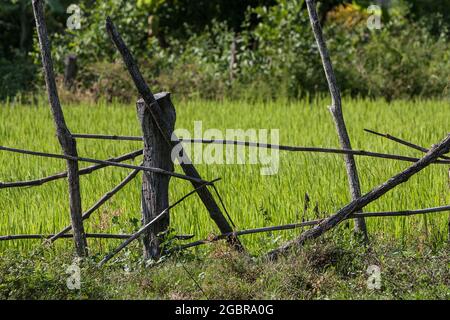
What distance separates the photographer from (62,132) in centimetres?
411

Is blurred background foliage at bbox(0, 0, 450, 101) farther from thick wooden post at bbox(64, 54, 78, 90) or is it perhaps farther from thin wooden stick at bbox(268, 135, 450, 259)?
thin wooden stick at bbox(268, 135, 450, 259)

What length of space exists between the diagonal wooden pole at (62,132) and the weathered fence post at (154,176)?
27 centimetres

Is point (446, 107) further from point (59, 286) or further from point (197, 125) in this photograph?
point (59, 286)

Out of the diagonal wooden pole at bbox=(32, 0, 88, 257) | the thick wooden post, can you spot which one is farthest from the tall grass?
the thick wooden post

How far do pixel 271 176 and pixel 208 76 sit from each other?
5.14 metres

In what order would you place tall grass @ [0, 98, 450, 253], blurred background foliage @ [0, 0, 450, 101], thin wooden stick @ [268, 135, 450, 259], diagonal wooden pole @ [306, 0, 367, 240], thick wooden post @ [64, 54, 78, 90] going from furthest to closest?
thick wooden post @ [64, 54, 78, 90], blurred background foliage @ [0, 0, 450, 101], tall grass @ [0, 98, 450, 253], diagonal wooden pole @ [306, 0, 367, 240], thin wooden stick @ [268, 135, 450, 259]

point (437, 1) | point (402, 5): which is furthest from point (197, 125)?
point (437, 1)

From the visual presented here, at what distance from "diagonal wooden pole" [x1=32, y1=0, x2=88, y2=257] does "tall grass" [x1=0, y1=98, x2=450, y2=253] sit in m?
0.23

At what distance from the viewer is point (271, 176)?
235 inches

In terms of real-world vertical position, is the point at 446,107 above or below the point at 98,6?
below

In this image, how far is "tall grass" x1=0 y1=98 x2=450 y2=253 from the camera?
4.98 metres

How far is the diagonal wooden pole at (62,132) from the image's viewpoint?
410cm

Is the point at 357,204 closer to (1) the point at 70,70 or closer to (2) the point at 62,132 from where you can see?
(2) the point at 62,132

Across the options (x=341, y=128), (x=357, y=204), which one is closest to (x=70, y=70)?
(x=341, y=128)
